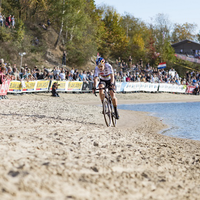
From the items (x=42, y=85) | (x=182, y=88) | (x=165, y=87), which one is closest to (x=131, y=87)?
(x=165, y=87)

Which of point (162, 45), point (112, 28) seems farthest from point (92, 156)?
point (162, 45)

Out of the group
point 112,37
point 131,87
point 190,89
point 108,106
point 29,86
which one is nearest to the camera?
point 108,106

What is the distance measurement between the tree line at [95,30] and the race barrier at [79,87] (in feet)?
43.7

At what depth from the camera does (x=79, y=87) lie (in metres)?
26.8

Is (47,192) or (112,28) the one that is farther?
(112,28)

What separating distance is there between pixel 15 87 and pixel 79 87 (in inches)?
284

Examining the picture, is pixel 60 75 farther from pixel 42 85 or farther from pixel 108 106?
pixel 108 106

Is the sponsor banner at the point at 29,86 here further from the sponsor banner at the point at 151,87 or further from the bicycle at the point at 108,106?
the sponsor banner at the point at 151,87

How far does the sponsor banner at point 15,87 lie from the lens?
20.5 meters

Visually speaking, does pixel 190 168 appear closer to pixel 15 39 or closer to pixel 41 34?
pixel 15 39

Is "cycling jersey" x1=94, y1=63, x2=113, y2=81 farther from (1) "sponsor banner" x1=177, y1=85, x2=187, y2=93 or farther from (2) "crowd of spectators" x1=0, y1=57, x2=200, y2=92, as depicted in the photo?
(1) "sponsor banner" x1=177, y1=85, x2=187, y2=93

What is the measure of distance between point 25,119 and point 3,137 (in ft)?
11.7

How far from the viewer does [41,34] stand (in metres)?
44.8

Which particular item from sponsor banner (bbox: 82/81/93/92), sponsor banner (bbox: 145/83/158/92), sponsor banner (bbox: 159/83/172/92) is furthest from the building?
sponsor banner (bbox: 82/81/93/92)
